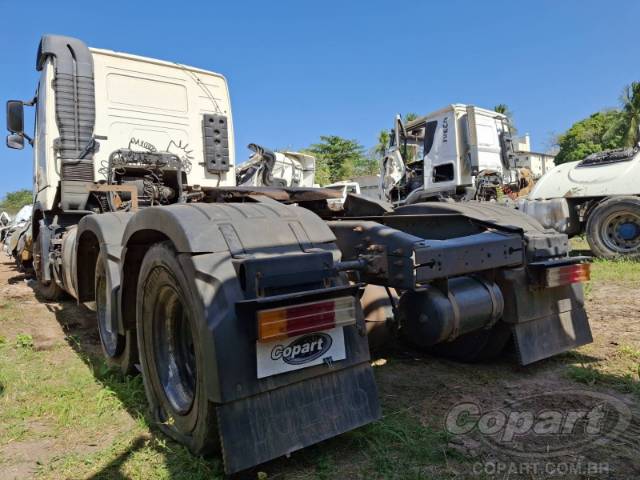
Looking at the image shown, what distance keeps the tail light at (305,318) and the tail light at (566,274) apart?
1.39 m

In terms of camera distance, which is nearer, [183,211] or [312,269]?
[312,269]

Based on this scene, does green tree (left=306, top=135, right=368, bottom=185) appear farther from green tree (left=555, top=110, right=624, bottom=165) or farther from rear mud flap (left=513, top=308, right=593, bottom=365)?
rear mud flap (left=513, top=308, right=593, bottom=365)

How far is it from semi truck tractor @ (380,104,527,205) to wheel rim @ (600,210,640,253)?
3130 mm

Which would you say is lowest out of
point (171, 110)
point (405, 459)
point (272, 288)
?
point (405, 459)

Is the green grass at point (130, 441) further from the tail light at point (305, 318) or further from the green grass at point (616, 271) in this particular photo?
the green grass at point (616, 271)

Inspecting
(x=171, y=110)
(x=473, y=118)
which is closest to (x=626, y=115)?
(x=473, y=118)

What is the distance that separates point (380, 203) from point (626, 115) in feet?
123

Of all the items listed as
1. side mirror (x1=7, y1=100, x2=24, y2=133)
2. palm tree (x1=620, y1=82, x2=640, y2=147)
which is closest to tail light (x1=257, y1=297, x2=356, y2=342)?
side mirror (x1=7, y1=100, x2=24, y2=133)

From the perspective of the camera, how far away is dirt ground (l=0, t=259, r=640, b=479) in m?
2.04

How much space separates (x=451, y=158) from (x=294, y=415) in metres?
9.81

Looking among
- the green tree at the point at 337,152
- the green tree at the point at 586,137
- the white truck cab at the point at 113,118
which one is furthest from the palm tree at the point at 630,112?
the white truck cab at the point at 113,118

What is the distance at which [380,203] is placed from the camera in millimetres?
3662

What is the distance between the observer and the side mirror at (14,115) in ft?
18.2

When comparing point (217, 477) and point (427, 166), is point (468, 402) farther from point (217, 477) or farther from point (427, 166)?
point (427, 166)
